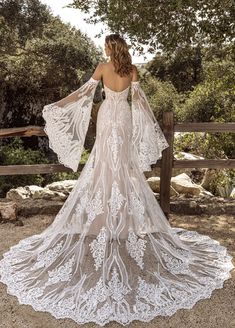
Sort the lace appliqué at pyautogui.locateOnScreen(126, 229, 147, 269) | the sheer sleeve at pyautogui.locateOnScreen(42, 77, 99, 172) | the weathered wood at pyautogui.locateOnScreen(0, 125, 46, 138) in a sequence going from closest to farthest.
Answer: the lace appliqué at pyautogui.locateOnScreen(126, 229, 147, 269) → the sheer sleeve at pyautogui.locateOnScreen(42, 77, 99, 172) → the weathered wood at pyautogui.locateOnScreen(0, 125, 46, 138)

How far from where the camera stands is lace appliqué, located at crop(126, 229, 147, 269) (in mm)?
3906

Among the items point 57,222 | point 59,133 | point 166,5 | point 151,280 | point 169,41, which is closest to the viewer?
point 151,280

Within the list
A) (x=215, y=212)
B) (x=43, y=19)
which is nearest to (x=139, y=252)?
(x=215, y=212)

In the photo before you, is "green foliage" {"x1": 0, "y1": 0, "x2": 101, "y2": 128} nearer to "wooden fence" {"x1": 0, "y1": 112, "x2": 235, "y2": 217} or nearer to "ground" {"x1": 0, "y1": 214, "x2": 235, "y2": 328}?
"wooden fence" {"x1": 0, "y1": 112, "x2": 235, "y2": 217}

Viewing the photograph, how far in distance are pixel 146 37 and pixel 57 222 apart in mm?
3268

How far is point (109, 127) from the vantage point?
430cm

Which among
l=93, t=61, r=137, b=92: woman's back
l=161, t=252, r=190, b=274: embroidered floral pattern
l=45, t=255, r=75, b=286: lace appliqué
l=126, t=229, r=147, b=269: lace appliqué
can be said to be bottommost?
l=161, t=252, r=190, b=274: embroidered floral pattern

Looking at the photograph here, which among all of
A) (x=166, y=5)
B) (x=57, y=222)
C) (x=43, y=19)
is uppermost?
(x=43, y=19)

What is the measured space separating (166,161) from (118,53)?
199cm

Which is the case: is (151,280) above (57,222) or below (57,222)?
below

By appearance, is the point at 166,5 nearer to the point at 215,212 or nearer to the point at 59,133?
the point at 59,133

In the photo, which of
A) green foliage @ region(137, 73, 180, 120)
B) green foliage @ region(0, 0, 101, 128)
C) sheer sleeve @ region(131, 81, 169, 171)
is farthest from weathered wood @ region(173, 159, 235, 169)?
green foliage @ region(137, 73, 180, 120)

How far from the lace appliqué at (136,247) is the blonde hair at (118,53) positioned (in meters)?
1.63

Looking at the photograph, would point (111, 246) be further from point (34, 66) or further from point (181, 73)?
point (181, 73)
